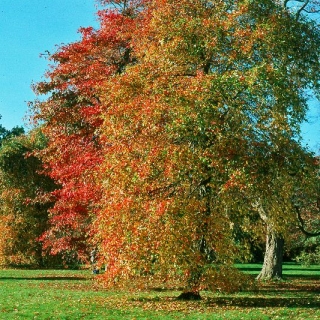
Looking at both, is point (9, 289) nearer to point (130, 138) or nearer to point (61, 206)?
point (61, 206)

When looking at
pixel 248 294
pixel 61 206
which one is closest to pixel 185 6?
pixel 248 294

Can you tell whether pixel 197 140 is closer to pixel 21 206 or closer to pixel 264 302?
pixel 264 302

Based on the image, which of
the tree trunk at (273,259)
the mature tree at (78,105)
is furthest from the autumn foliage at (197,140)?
the tree trunk at (273,259)

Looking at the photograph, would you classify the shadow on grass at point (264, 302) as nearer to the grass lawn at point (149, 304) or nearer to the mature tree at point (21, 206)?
the grass lawn at point (149, 304)

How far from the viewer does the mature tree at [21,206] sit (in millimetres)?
47031

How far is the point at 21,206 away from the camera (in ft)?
157

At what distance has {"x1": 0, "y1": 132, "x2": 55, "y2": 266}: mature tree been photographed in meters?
47.0

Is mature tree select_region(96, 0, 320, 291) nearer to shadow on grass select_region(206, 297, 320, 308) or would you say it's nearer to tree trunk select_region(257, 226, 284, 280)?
shadow on grass select_region(206, 297, 320, 308)

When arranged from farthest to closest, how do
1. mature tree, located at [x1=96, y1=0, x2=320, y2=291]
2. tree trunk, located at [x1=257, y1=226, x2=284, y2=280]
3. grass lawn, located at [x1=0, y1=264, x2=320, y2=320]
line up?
tree trunk, located at [x1=257, y1=226, x2=284, y2=280] → mature tree, located at [x1=96, y1=0, x2=320, y2=291] → grass lawn, located at [x1=0, y1=264, x2=320, y2=320]

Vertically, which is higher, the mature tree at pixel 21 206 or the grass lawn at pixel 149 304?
the mature tree at pixel 21 206

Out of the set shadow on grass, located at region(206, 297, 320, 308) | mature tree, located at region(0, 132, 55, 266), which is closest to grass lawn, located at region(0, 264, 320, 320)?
shadow on grass, located at region(206, 297, 320, 308)

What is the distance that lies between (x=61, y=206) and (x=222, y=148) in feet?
47.7

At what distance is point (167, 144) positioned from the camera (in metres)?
19.1

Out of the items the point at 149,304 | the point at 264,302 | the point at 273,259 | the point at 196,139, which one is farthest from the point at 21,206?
the point at 196,139
